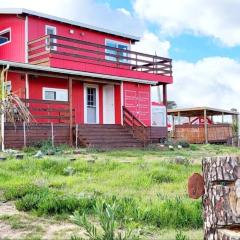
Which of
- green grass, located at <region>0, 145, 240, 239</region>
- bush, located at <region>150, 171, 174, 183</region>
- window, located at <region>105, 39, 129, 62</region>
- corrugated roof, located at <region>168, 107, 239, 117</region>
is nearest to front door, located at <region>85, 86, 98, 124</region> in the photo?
window, located at <region>105, 39, 129, 62</region>

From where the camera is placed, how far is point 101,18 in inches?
1185

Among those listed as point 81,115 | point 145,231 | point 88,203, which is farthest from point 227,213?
point 81,115

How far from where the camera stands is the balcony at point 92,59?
73.0ft

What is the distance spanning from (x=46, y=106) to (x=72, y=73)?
2030 mm

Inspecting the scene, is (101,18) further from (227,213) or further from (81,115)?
(227,213)

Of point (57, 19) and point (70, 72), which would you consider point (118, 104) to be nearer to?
point (70, 72)

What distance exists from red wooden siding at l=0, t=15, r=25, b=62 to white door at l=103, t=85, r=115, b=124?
190 inches

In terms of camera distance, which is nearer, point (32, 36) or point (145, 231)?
point (145, 231)

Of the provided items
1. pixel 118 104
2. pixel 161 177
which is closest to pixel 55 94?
pixel 118 104

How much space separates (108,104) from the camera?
2481 cm

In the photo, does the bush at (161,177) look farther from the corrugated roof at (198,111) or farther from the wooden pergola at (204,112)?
the corrugated roof at (198,111)

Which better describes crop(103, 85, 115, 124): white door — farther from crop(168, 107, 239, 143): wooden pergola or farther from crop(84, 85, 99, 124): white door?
crop(168, 107, 239, 143): wooden pergola

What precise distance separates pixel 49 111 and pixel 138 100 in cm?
714

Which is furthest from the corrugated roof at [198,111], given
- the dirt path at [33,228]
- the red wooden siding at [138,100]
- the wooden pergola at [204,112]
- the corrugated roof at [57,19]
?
the dirt path at [33,228]
